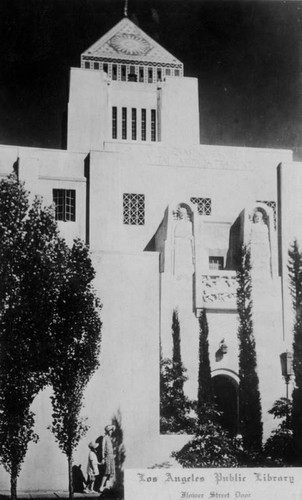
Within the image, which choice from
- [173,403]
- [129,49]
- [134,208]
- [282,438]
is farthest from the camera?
[129,49]

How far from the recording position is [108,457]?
37.1 feet

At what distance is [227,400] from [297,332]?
2.09m

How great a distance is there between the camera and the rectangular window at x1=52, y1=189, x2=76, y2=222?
15.9 m

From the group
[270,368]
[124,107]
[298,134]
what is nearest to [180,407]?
[270,368]

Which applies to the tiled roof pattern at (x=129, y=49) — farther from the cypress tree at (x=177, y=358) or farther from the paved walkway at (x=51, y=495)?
the paved walkway at (x=51, y=495)

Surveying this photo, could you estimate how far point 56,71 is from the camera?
12.9 metres

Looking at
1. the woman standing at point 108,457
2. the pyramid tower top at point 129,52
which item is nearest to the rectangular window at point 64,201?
the pyramid tower top at point 129,52

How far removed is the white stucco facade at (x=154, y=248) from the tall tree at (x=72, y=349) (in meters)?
0.18

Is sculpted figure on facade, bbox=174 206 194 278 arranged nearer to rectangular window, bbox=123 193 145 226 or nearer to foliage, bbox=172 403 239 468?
rectangular window, bbox=123 193 145 226

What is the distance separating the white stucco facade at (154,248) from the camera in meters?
12.0

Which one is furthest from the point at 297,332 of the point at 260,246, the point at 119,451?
the point at 119,451

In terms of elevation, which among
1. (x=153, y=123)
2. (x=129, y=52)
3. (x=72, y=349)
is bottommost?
(x=72, y=349)

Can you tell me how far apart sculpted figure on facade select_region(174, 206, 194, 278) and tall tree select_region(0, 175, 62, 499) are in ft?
12.4

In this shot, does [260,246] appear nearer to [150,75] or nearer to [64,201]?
[64,201]
